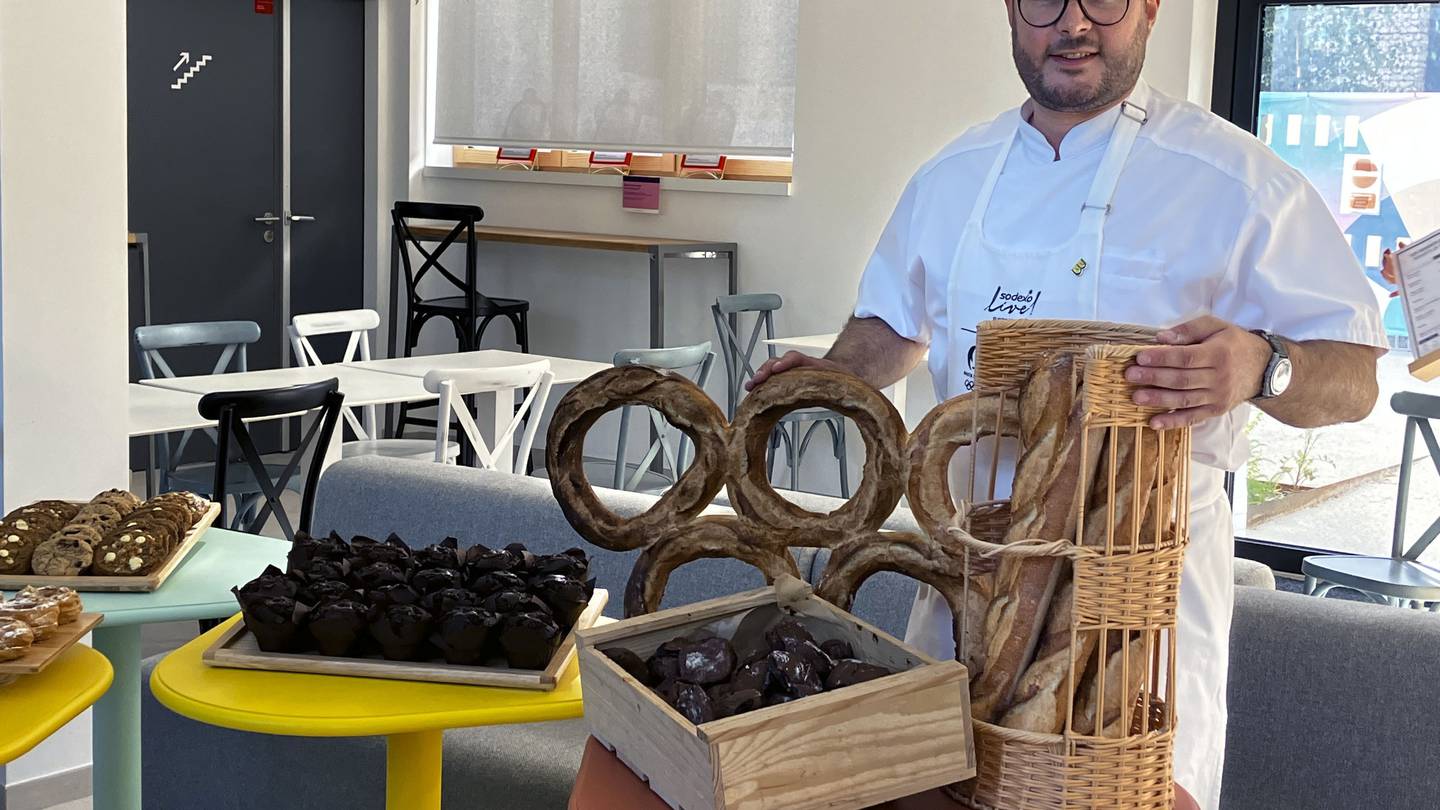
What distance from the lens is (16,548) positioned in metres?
1.95

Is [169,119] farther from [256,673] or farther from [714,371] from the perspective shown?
[256,673]

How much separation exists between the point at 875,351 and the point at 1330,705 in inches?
36.0

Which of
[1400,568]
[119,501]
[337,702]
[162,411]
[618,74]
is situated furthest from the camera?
[618,74]

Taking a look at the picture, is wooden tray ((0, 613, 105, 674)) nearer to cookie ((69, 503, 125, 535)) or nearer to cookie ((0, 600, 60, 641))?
cookie ((0, 600, 60, 641))

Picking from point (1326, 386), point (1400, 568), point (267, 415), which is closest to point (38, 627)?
point (1326, 386)

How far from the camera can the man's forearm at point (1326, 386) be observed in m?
1.42

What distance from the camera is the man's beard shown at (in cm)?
159

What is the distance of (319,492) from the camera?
3.28 metres

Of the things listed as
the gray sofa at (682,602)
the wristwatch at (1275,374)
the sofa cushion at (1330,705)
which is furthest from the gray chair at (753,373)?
the wristwatch at (1275,374)

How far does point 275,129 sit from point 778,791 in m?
7.15

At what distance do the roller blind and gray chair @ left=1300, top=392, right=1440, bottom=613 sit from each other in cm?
339

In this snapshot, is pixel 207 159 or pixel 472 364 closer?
pixel 472 364

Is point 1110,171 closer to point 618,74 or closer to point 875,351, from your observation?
point 875,351

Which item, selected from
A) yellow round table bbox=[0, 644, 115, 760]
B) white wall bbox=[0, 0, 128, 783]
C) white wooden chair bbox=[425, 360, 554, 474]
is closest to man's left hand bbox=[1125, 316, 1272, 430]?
yellow round table bbox=[0, 644, 115, 760]
